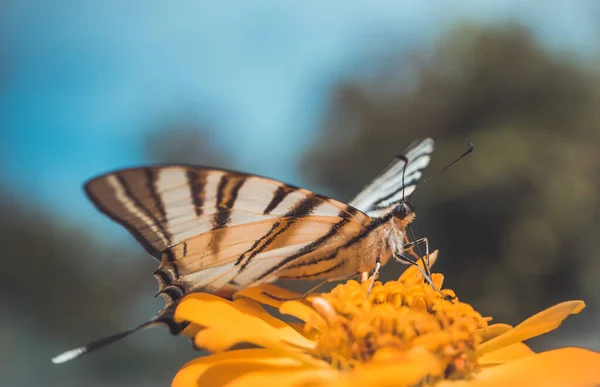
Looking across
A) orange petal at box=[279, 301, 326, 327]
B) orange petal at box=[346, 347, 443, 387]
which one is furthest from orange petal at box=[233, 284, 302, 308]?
orange petal at box=[346, 347, 443, 387]

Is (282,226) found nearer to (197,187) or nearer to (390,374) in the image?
(197,187)

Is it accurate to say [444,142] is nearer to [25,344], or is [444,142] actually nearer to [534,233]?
[534,233]

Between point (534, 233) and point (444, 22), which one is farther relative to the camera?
point (444, 22)

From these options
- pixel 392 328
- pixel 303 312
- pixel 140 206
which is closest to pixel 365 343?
pixel 392 328

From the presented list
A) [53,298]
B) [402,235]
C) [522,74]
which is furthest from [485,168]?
[53,298]

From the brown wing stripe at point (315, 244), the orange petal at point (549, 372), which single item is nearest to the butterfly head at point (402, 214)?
the brown wing stripe at point (315, 244)

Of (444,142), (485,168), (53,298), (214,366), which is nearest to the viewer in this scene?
(214,366)
